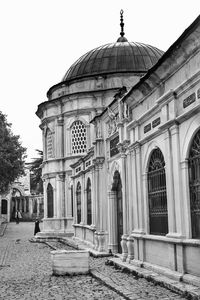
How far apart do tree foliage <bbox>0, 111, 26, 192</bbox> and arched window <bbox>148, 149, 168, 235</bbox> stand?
16.8 m

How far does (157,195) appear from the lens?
1008 centimetres

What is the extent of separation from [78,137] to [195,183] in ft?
59.0

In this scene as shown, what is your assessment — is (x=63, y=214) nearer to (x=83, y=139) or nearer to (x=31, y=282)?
(x=83, y=139)

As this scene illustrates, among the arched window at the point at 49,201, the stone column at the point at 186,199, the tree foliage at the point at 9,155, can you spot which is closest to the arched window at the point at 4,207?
the tree foliage at the point at 9,155

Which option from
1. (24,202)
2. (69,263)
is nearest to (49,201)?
(69,263)

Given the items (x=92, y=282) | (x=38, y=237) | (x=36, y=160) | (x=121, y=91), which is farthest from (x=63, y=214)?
(x=36, y=160)

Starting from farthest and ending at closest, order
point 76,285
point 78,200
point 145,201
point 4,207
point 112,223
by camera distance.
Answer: point 4,207 < point 78,200 < point 112,223 < point 145,201 < point 76,285

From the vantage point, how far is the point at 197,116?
800 centimetres

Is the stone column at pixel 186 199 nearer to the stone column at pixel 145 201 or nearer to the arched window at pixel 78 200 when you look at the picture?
the stone column at pixel 145 201

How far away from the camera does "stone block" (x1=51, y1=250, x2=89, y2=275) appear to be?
11.0 metres

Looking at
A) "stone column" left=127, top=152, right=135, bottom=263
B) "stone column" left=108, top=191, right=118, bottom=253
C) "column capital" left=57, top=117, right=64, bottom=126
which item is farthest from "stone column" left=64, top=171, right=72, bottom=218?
"stone column" left=127, top=152, right=135, bottom=263

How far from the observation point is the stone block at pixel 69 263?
1095 cm

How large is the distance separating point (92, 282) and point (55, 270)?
1.41 m

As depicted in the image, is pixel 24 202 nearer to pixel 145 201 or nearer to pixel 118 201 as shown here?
pixel 118 201
